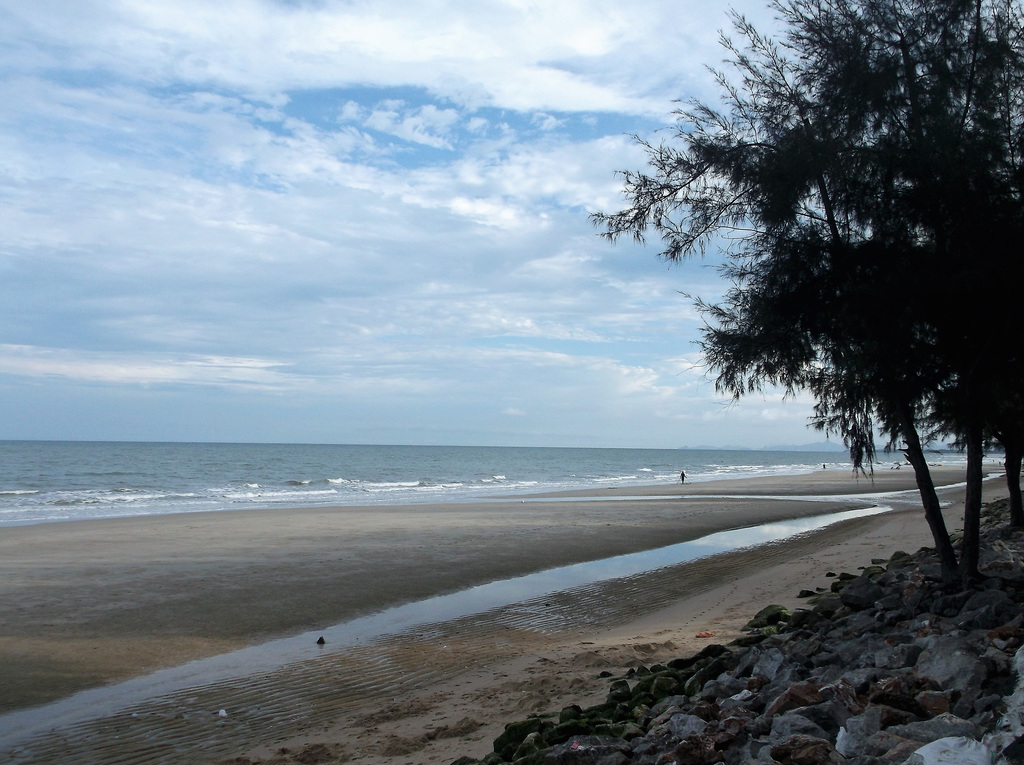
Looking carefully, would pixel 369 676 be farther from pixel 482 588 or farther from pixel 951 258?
pixel 951 258

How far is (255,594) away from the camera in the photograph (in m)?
13.5

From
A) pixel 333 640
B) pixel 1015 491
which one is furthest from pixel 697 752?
pixel 1015 491

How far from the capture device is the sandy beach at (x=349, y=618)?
7234 millimetres

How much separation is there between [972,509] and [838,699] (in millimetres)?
3809

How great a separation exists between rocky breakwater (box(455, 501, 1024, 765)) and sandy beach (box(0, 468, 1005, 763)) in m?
1.14

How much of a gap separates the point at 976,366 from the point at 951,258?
1097 mm

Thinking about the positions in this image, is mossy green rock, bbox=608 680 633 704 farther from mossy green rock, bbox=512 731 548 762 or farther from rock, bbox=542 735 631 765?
rock, bbox=542 735 631 765

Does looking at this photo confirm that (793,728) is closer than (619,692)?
Yes

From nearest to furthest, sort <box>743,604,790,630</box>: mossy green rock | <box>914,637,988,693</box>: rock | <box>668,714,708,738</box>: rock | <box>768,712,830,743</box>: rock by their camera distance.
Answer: <box>768,712,830,743</box>: rock < <box>914,637,988,693</box>: rock < <box>668,714,708,738</box>: rock < <box>743,604,790,630</box>: mossy green rock

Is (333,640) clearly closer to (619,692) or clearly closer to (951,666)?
(619,692)

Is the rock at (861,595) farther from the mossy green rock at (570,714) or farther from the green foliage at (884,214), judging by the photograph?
the mossy green rock at (570,714)

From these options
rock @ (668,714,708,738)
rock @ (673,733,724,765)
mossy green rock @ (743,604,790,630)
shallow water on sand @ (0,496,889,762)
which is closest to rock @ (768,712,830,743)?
rock @ (673,733,724,765)

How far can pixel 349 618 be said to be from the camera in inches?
471

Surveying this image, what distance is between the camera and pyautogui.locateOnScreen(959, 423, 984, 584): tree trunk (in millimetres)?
7852
